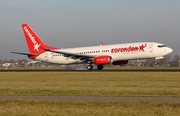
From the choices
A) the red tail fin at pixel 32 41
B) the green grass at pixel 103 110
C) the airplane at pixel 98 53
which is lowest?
the green grass at pixel 103 110

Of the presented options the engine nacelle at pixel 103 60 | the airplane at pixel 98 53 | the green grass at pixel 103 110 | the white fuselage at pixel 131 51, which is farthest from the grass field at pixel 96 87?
the engine nacelle at pixel 103 60

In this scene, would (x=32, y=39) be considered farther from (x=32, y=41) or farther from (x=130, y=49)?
(x=130, y=49)

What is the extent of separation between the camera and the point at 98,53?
4572 cm

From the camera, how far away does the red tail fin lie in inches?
2009

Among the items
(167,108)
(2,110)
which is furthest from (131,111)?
(2,110)

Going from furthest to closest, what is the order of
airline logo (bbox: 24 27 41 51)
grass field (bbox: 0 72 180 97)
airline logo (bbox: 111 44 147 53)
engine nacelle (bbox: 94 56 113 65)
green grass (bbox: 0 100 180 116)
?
airline logo (bbox: 24 27 41 51)
engine nacelle (bbox: 94 56 113 65)
airline logo (bbox: 111 44 147 53)
grass field (bbox: 0 72 180 97)
green grass (bbox: 0 100 180 116)

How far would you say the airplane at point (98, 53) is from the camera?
41.9 m

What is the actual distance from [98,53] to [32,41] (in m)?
14.6

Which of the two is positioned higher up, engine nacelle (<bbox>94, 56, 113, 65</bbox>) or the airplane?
the airplane

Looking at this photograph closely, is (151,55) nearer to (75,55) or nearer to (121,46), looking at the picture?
(121,46)

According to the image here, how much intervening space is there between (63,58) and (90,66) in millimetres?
6066

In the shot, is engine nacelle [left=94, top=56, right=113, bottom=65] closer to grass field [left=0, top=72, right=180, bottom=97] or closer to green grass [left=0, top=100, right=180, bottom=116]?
grass field [left=0, top=72, right=180, bottom=97]

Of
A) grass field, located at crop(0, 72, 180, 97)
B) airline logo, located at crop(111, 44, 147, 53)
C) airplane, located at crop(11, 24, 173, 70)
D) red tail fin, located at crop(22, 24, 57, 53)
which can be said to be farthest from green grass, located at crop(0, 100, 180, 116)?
red tail fin, located at crop(22, 24, 57, 53)

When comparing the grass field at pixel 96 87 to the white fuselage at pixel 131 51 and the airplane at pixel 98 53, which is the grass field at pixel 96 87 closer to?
the white fuselage at pixel 131 51
